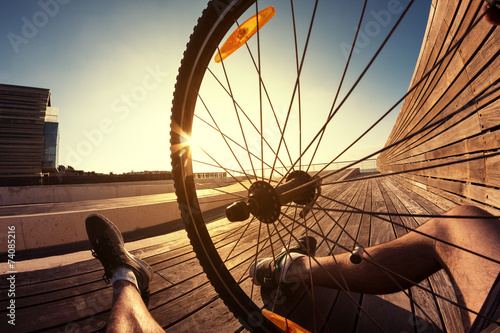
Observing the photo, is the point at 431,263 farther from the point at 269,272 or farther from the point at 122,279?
the point at 122,279

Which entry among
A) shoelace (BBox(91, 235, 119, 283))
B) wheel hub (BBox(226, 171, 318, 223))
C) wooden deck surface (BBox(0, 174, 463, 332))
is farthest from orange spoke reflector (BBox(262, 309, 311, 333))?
shoelace (BBox(91, 235, 119, 283))

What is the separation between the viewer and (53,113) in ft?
55.4

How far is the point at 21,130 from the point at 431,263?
61.6 feet

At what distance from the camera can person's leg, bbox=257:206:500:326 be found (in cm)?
64

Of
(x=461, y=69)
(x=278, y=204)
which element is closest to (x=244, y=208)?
(x=278, y=204)

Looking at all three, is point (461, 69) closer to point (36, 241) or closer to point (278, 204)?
point (278, 204)

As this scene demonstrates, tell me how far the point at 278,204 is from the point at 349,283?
50 centimetres

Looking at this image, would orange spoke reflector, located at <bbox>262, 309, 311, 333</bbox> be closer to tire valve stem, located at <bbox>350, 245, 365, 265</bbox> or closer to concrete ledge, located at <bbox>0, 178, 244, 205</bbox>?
tire valve stem, located at <bbox>350, 245, 365, 265</bbox>

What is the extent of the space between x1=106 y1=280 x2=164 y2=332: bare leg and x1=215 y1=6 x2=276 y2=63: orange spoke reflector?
3.59ft

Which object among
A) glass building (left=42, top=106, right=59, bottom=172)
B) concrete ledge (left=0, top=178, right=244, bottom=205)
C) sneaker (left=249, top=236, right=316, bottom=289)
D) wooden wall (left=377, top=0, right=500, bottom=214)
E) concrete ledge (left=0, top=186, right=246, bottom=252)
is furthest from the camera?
glass building (left=42, top=106, right=59, bottom=172)

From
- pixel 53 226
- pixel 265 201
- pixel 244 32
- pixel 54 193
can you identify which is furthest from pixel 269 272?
pixel 54 193

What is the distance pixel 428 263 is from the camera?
827 mm

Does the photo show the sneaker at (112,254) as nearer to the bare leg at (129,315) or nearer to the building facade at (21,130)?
the bare leg at (129,315)

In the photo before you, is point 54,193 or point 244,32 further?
point 54,193
